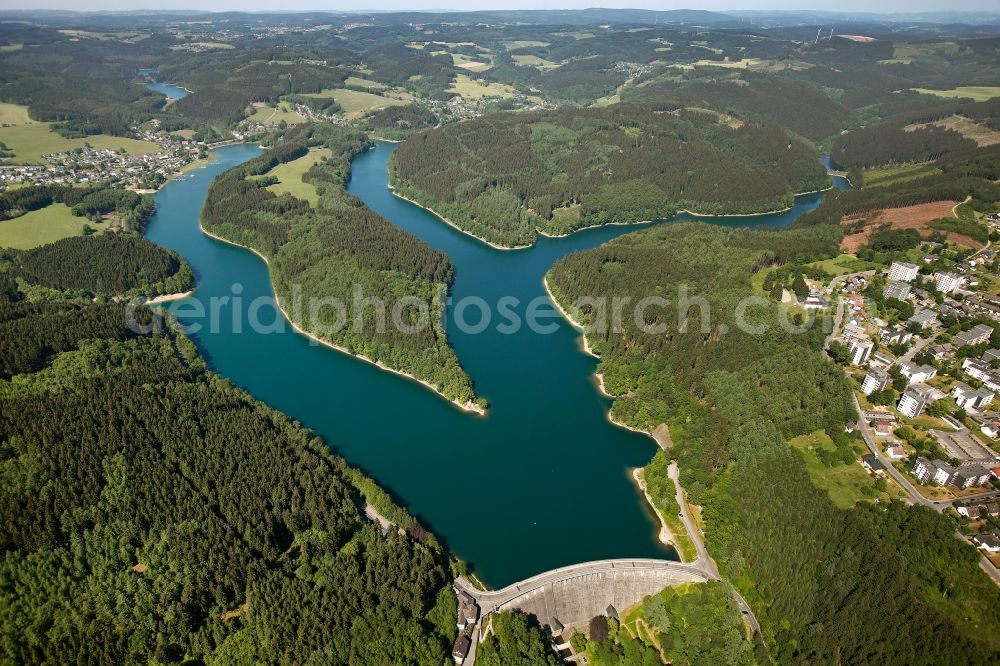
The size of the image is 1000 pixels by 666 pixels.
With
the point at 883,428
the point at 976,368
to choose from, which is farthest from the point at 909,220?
the point at 883,428

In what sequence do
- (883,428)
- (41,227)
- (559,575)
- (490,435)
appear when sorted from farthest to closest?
1. (41,227)
2. (490,435)
3. (883,428)
4. (559,575)

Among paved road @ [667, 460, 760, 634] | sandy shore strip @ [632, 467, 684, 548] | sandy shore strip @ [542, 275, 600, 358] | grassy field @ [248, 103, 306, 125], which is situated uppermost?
grassy field @ [248, 103, 306, 125]

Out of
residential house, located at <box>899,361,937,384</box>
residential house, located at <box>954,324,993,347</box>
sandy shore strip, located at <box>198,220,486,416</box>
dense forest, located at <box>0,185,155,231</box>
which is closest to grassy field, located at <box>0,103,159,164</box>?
dense forest, located at <box>0,185,155,231</box>

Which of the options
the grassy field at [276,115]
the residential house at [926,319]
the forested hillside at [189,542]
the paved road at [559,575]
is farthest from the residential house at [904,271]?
the grassy field at [276,115]

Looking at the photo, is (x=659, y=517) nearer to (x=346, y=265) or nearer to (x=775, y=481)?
(x=775, y=481)

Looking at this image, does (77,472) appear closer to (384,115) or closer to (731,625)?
(731,625)

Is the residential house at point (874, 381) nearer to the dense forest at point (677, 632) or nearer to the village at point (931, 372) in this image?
the village at point (931, 372)

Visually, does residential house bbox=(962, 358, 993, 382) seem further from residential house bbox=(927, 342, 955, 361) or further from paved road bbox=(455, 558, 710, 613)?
paved road bbox=(455, 558, 710, 613)
